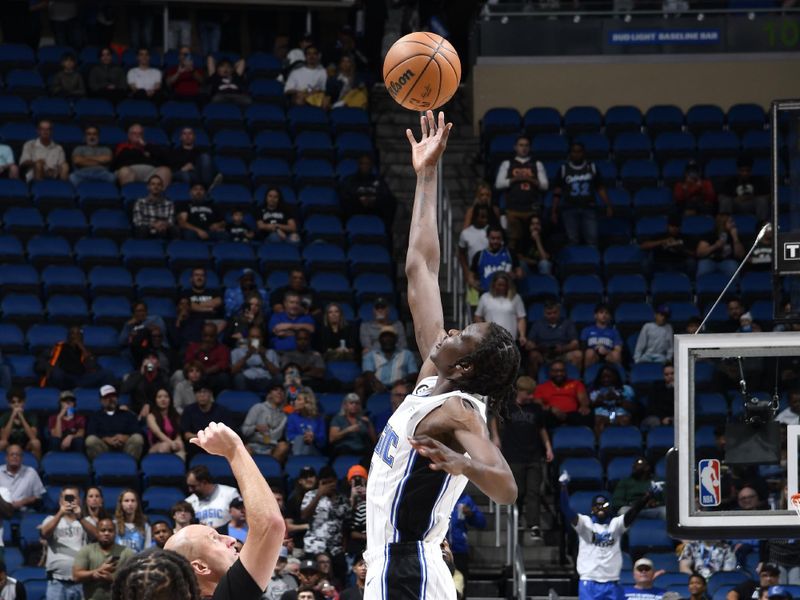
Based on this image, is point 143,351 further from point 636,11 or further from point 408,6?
point 636,11

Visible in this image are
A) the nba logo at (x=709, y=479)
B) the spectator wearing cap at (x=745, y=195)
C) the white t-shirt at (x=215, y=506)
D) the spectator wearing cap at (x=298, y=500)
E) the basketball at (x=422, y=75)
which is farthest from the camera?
the spectator wearing cap at (x=745, y=195)

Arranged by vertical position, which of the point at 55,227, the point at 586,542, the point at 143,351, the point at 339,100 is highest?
the point at 339,100

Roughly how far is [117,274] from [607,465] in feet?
17.5

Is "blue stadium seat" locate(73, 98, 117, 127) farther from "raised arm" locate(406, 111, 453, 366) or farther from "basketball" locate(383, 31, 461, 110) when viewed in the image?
"raised arm" locate(406, 111, 453, 366)

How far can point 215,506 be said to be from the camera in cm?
1186

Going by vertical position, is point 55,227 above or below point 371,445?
above

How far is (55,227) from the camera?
15.2 meters

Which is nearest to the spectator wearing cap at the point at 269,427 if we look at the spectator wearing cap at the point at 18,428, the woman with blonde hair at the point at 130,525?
the woman with blonde hair at the point at 130,525

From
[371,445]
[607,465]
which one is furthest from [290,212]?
[607,465]

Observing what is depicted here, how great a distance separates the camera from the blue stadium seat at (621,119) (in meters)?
17.7

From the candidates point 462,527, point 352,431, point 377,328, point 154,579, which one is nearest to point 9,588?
point 352,431

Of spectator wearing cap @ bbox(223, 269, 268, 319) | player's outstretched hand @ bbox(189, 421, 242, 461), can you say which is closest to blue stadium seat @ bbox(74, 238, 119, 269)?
spectator wearing cap @ bbox(223, 269, 268, 319)

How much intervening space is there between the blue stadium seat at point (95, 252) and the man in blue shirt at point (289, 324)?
2001mm

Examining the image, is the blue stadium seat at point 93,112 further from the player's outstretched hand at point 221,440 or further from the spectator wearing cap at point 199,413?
the player's outstretched hand at point 221,440
